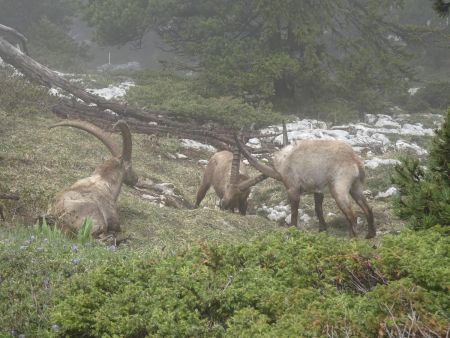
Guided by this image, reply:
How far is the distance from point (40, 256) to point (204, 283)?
1687mm

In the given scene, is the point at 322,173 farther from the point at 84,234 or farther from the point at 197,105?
the point at 197,105

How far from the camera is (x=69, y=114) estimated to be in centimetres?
1586

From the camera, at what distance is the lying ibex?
11414mm

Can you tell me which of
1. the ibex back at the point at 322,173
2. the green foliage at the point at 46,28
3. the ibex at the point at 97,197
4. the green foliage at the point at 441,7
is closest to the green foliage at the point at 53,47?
the green foliage at the point at 46,28

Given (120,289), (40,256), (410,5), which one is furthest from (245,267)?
(410,5)

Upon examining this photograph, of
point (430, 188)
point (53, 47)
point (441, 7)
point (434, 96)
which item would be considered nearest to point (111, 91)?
point (53, 47)

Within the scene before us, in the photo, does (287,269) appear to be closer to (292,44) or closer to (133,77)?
(292,44)

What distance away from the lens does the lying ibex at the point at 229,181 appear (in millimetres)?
11414

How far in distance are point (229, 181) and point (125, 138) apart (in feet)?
10.5

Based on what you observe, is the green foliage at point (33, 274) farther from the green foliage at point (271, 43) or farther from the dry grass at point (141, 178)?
the green foliage at point (271, 43)

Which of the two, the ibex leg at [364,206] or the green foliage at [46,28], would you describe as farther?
the green foliage at [46,28]

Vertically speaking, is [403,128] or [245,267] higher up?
[245,267]

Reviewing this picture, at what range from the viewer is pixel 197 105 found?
709 inches

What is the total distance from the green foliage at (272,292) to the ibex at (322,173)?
603 cm
